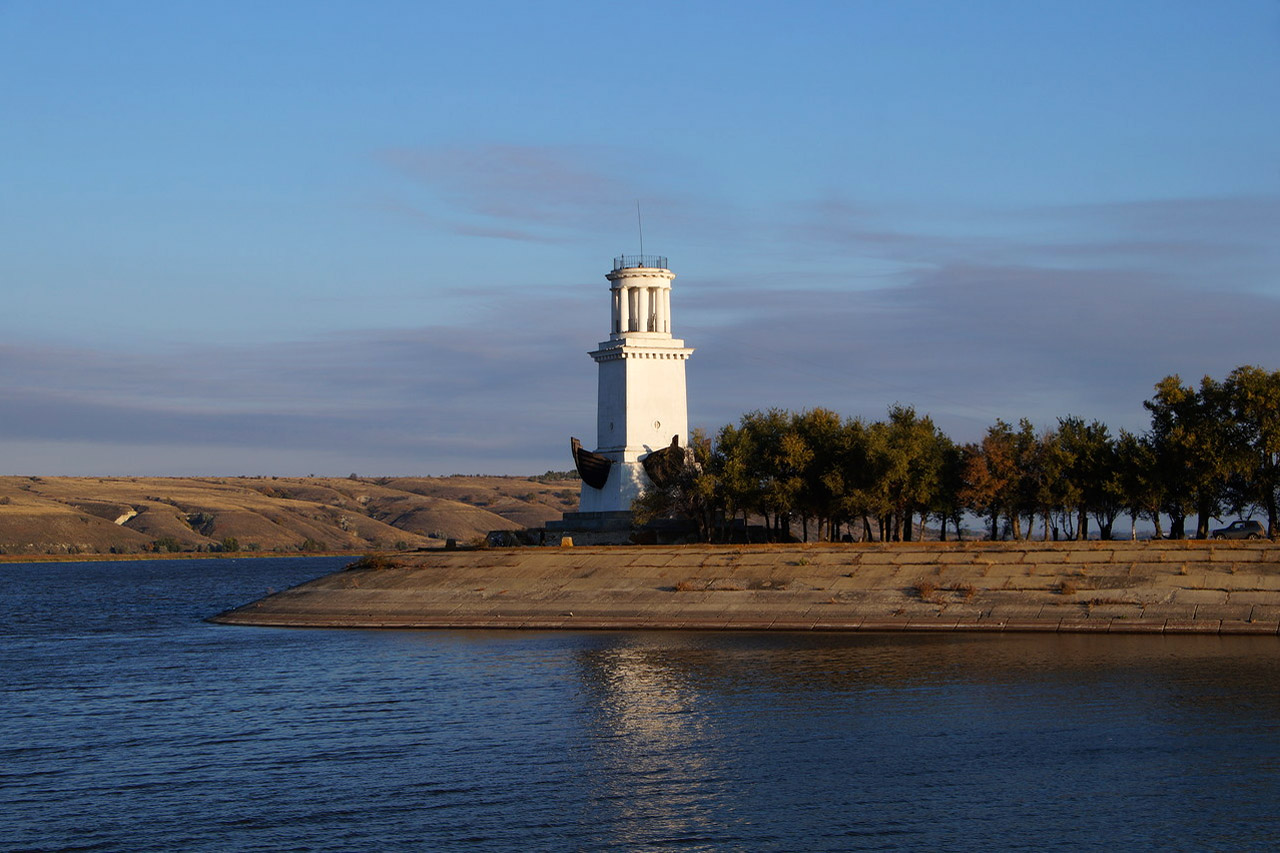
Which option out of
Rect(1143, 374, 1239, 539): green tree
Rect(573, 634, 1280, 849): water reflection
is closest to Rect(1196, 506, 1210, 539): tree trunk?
Rect(1143, 374, 1239, 539): green tree

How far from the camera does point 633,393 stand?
3327 inches

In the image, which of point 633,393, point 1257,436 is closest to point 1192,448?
point 1257,436

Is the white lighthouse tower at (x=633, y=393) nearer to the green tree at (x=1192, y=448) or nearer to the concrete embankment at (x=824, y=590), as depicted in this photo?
the concrete embankment at (x=824, y=590)

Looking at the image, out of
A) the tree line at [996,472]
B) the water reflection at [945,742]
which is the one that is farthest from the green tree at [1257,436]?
the water reflection at [945,742]

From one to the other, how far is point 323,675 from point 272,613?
26.6 metres

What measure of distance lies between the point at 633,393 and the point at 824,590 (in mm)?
26815

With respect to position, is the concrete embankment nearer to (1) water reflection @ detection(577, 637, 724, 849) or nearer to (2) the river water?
(2) the river water

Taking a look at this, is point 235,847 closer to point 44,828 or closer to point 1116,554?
point 44,828

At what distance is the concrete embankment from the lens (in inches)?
2094

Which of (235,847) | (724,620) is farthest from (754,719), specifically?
(724,620)

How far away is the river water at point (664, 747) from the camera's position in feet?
82.7

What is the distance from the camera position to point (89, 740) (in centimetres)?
3553

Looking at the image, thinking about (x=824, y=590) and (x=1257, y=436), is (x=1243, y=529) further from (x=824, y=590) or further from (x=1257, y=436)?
(x=824, y=590)

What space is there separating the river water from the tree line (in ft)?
75.2
